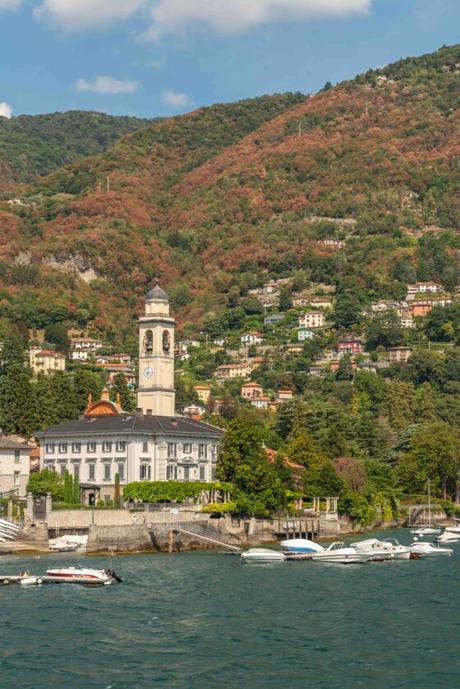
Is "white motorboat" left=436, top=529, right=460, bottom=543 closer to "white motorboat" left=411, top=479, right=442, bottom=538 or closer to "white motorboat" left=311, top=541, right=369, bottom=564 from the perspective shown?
"white motorboat" left=411, top=479, right=442, bottom=538

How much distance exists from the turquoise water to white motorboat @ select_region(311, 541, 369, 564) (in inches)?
284

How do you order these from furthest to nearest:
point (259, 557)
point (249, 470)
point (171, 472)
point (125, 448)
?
point (171, 472), point (125, 448), point (249, 470), point (259, 557)

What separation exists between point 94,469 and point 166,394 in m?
14.4

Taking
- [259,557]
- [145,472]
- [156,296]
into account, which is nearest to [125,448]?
[145,472]

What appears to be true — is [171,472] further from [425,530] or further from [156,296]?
[425,530]

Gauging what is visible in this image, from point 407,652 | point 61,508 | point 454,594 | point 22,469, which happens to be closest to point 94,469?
point 22,469

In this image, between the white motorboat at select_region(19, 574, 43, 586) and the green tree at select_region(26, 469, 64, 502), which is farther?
the green tree at select_region(26, 469, 64, 502)

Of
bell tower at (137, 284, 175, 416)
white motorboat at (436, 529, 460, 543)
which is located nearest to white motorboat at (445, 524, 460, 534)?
white motorboat at (436, 529, 460, 543)

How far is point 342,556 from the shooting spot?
98.6m

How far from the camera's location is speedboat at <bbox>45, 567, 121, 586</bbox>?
262 feet

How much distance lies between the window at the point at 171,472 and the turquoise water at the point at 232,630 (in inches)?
1129

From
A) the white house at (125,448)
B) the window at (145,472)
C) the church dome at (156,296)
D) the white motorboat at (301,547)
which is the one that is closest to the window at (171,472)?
the white house at (125,448)

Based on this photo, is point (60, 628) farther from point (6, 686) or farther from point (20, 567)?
point (20, 567)

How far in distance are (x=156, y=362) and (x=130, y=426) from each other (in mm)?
14215
